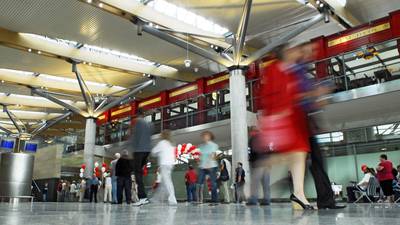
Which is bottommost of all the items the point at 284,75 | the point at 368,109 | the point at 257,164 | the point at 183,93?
the point at 257,164

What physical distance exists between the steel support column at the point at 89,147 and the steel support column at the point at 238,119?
533 inches

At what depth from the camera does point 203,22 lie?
64.3ft

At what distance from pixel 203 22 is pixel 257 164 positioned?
16.0 metres

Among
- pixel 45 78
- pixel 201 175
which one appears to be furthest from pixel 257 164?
pixel 45 78

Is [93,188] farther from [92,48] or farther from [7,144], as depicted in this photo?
[92,48]

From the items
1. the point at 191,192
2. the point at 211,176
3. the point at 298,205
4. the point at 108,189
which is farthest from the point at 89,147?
the point at 298,205

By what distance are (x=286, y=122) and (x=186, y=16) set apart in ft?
51.6

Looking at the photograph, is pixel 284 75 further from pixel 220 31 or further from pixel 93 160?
pixel 93 160

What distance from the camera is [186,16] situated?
18844mm

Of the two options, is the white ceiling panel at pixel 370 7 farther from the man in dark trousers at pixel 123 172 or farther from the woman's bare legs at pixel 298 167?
the woman's bare legs at pixel 298 167

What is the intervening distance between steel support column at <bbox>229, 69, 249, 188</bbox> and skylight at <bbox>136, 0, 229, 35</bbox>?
3.60 m

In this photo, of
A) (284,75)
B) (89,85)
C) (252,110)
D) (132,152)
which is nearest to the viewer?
(284,75)

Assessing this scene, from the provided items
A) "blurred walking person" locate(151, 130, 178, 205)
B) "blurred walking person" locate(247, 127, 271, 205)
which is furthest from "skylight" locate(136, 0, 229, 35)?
"blurred walking person" locate(247, 127, 271, 205)

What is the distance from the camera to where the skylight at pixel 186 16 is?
17656mm
